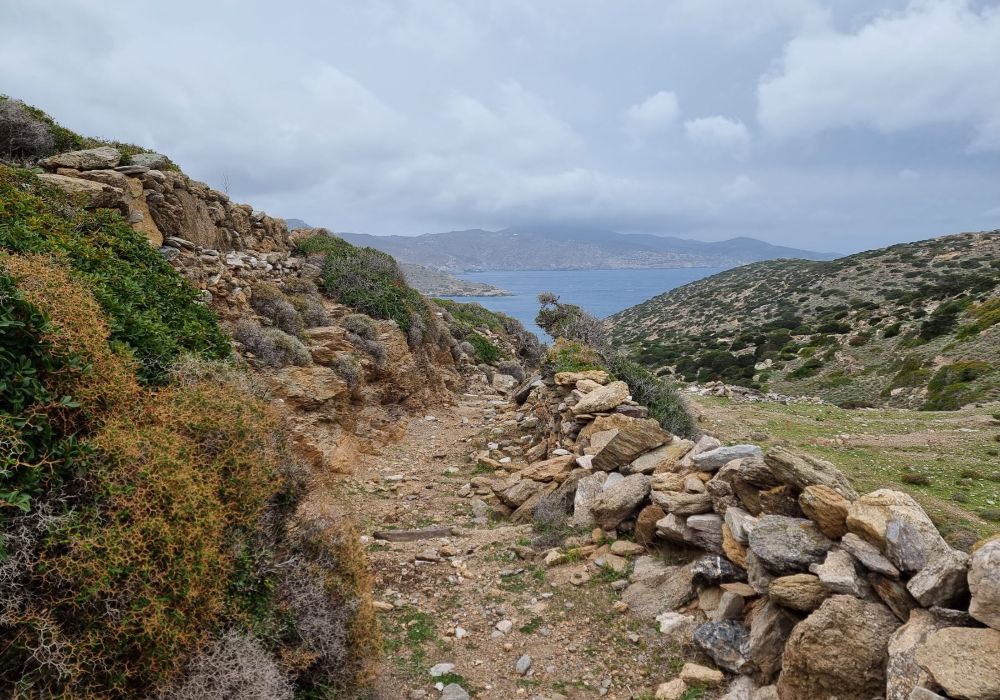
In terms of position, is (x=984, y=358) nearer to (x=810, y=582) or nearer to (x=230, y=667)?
(x=810, y=582)

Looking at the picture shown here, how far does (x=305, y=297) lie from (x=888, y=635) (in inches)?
525

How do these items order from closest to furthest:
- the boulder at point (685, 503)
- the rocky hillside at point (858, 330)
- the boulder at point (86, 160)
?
the boulder at point (685, 503)
the boulder at point (86, 160)
the rocky hillside at point (858, 330)

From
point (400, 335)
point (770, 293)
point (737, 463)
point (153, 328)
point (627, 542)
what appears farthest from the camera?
point (770, 293)

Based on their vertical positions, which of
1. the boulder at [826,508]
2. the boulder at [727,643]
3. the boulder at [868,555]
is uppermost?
the boulder at [826,508]

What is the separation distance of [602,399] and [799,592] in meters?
6.23

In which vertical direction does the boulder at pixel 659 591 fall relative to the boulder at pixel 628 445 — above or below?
below

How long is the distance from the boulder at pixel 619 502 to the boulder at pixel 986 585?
13.0ft

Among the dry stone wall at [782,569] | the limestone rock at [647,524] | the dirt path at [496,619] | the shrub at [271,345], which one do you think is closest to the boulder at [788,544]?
the dry stone wall at [782,569]

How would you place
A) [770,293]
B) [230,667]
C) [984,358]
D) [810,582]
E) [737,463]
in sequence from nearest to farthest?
1. [230,667]
2. [810,582]
3. [737,463]
4. [984,358]
5. [770,293]

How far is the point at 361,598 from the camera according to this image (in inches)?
184

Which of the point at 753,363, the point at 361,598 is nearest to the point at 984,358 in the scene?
the point at 753,363

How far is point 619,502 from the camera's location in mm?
7301

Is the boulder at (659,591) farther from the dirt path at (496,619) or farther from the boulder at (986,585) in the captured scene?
the boulder at (986,585)

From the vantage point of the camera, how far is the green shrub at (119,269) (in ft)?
17.6
